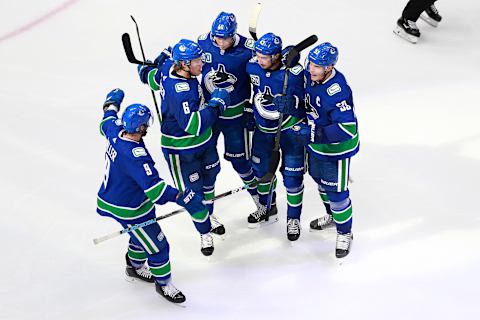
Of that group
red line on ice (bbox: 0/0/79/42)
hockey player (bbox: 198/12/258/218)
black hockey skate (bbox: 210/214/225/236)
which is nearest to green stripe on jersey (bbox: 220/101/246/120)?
hockey player (bbox: 198/12/258/218)

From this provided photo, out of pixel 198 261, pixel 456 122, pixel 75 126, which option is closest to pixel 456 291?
pixel 198 261

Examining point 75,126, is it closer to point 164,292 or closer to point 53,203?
point 53,203

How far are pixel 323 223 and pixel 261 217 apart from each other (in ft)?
1.12

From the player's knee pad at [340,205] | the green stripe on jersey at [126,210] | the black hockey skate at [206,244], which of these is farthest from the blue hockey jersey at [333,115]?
the green stripe on jersey at [126,210]

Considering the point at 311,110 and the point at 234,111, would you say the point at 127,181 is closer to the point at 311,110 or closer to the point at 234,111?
the point at 234,111

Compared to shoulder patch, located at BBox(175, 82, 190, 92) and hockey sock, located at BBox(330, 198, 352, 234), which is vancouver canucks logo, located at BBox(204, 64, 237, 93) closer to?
shoulder patch, located at BBox(175, 82, 190, 92)

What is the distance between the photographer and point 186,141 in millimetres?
3477

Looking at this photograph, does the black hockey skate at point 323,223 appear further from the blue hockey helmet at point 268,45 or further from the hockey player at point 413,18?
the hockey player at point 413,18

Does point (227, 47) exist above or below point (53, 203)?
above

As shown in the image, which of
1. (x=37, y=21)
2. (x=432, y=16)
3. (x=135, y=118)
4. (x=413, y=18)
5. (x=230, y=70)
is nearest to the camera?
(x=135, y=118)

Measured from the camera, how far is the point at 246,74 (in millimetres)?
3625

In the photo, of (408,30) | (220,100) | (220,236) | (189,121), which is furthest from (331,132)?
(408,30)

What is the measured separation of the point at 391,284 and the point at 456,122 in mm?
1599

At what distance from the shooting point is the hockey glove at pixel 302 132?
3.33 m
